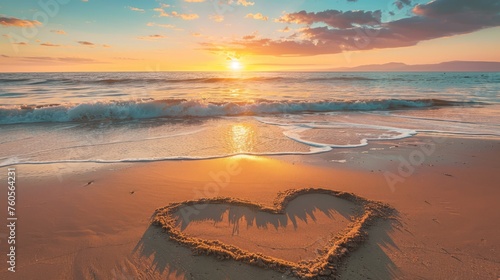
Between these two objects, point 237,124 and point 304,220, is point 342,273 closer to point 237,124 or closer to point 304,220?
point 304,220

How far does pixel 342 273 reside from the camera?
248 centimetres

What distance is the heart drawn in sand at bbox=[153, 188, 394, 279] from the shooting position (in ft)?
8.77

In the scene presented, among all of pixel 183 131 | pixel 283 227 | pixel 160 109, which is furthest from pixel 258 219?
pixel 160 109

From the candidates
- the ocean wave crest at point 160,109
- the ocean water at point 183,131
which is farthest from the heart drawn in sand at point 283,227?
the ocean wave crest at point 160,109

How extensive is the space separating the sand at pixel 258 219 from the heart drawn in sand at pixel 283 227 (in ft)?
0.07

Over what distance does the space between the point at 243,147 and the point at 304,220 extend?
142 inches

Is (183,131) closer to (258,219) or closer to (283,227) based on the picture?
(258,219)

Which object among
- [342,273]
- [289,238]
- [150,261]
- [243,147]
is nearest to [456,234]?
[342,273]

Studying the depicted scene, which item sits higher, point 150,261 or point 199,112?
point 199,112

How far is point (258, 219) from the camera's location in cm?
342

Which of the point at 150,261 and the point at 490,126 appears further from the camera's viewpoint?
the point at 490,126

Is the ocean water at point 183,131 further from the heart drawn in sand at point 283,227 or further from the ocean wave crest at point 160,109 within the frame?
the heart drawn in sand at point 283,227

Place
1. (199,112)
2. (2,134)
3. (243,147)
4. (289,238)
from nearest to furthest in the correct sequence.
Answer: (289,238) → (243,147) → (2,134) → (199,112)

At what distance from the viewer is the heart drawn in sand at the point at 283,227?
267 cm
